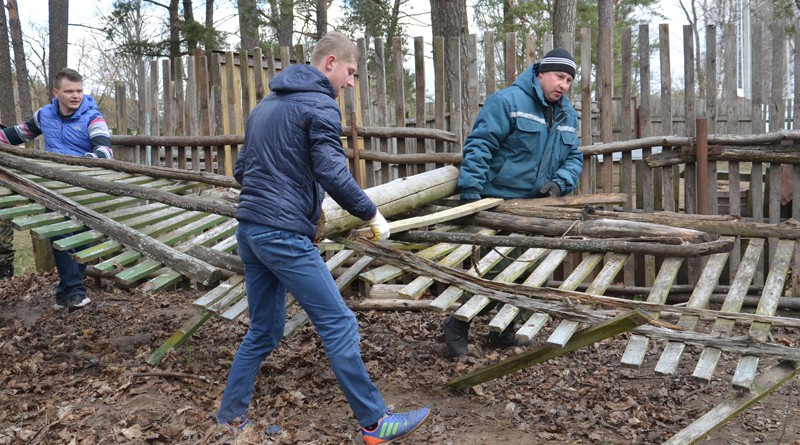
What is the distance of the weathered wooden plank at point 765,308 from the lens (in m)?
3.17

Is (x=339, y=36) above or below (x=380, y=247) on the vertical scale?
above

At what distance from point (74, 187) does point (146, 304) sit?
5.35ft

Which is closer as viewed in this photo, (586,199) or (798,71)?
(586,199)

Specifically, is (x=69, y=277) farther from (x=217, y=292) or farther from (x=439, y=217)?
(x=439, y=217)

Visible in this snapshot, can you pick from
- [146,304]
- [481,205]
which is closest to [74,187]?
[146,304]

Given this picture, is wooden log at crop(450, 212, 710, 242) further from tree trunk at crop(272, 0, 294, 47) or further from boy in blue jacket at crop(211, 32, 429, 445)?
tree trunk at crop(272, 0, 294, 47)

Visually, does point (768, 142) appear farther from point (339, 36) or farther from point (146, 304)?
point (146, 304)

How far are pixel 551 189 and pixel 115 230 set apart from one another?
294 centimetres

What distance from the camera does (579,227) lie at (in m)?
4.45

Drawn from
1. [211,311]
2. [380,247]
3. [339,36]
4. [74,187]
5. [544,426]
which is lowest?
[544,426]

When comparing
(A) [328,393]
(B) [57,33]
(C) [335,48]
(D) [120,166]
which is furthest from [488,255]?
(B) [57,33]

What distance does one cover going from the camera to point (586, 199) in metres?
4.98

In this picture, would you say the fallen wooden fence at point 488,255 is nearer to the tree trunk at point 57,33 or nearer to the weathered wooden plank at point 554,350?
the weathered wooden plank at point 554,350

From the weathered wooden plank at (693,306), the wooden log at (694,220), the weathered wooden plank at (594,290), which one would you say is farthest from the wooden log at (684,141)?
the weathered wooden plank at (594,290)
